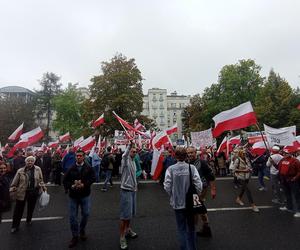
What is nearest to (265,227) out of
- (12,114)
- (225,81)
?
(225,81)

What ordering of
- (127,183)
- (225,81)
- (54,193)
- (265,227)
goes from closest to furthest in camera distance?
(127,183) → (265,227) → (54,193) → (225,81)

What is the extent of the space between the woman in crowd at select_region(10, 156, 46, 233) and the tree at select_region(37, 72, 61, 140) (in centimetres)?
5928

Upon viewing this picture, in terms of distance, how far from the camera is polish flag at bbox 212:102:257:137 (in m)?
8.53

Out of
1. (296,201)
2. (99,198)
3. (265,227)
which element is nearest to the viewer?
(265,227)

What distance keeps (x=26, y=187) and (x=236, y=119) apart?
592 cm

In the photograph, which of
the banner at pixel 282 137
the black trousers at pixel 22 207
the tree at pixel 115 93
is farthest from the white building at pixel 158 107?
the black trousers at pixel 22 207

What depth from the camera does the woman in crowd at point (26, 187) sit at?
6902mm

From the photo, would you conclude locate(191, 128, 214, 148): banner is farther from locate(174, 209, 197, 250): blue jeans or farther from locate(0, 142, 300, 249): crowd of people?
locate(174, 209, 197, 250): blue jeans

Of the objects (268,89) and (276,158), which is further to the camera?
(268,89)

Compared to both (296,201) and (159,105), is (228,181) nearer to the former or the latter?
(296,201)

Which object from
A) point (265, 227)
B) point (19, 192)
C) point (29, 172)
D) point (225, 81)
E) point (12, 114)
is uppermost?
point (225, 81)

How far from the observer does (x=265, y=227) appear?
22.1 ft

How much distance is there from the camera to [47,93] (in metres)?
65.0

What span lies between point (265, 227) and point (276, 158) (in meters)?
3.40
